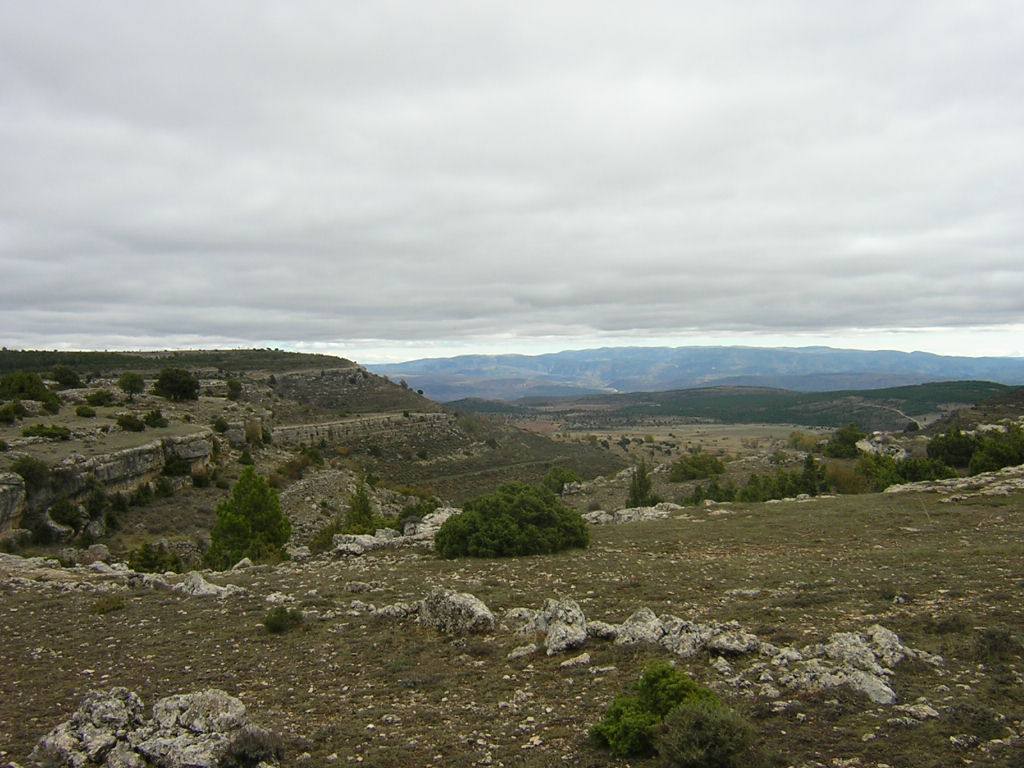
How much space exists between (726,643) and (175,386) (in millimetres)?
56516

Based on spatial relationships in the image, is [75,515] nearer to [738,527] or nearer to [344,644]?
[344,644]

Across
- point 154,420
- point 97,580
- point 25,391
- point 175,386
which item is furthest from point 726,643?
point 175,386

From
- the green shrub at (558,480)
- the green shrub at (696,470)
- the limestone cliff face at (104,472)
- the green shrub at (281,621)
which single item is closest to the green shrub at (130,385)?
the limestone cliff face at (104,472)

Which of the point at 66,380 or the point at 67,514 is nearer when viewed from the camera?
the point at 67,514

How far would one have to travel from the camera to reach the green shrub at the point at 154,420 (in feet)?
134

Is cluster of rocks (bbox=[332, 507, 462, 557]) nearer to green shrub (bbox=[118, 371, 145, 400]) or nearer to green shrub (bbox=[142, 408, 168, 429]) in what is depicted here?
green shrub (bbox=[142, 408, 168, 429])

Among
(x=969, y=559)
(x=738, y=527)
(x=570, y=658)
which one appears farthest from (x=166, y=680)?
(x=738, y=527)

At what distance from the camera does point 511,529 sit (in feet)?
63.5

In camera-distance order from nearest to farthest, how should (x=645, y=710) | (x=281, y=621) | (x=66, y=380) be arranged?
1. (x=645, y=710)
2. (x=281, y=621)
3. (x=66, y=380)

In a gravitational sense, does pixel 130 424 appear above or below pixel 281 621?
above

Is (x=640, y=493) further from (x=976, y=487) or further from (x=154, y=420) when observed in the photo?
(x=154, y=420)

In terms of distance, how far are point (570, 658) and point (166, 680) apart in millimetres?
6434

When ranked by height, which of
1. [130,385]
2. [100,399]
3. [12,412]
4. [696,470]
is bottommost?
[696,470]

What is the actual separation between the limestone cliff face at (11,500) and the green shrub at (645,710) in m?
26.7
